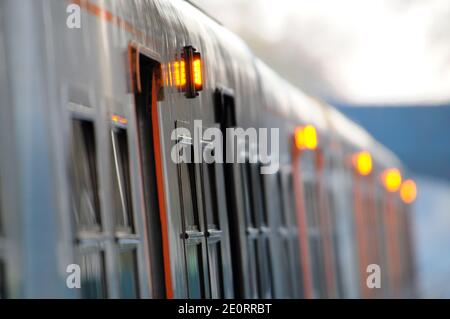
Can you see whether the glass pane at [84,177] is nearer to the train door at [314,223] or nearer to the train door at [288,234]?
the train door at [288,234]

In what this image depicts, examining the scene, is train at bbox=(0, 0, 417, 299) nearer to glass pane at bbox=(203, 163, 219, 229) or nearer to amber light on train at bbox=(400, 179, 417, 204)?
glass pane at bbox=(203, 163, 219, 229)

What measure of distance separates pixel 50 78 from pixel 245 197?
14.5ft

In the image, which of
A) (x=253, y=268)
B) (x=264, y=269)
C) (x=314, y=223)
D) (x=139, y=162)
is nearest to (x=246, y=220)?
(x=253, y=268)

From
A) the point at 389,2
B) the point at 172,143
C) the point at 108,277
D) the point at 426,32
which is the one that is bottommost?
the point at 108,277

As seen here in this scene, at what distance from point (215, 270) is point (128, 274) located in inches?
73.9

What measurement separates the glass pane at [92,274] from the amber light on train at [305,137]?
22.5ft

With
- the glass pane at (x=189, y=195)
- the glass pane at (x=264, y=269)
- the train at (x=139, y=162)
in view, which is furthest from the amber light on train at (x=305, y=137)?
the glass pane at (x=189, y=195)

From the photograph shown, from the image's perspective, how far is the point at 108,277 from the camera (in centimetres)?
490

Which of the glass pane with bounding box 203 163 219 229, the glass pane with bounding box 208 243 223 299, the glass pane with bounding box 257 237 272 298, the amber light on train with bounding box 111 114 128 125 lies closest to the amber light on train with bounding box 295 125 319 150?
the glass pane with bounding box 257 237 272 298

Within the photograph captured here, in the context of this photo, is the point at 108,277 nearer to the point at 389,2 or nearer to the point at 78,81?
the point at 78,81

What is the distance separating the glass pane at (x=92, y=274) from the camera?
14.8 feet

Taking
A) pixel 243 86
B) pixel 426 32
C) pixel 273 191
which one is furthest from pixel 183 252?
pixel 426 32

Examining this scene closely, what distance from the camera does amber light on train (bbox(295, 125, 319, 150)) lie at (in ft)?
38.4

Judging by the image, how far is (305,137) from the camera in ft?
38.9
